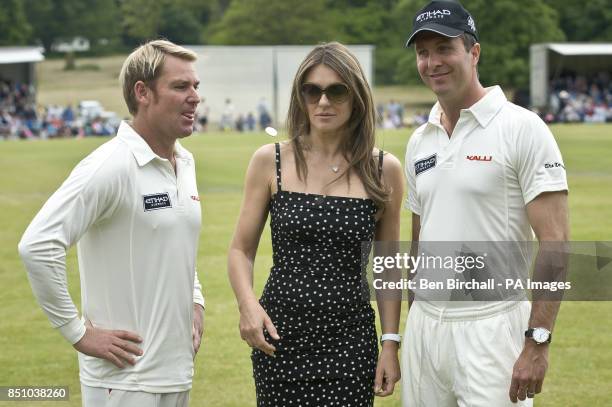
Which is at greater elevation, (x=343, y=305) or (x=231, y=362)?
(x=343, y=305)

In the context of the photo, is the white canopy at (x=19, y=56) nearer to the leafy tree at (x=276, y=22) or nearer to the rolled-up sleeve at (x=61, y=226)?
the leafy tree at (x=276, y=22)

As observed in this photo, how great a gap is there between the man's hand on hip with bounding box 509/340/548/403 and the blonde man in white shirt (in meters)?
1.57

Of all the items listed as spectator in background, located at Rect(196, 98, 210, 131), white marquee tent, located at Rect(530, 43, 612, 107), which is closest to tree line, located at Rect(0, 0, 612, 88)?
white marquee tent, located at Rect(530, 43, 612, 107)

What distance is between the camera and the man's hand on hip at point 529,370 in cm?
454

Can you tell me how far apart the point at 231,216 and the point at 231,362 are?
10.8m

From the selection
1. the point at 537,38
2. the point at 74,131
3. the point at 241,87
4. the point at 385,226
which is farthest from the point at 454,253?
the point at 537,38

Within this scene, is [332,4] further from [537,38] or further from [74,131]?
[74,131]

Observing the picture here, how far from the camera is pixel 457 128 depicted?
476cm

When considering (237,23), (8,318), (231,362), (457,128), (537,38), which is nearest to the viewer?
(457,128)

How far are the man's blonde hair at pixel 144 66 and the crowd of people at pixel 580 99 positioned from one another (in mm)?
58291

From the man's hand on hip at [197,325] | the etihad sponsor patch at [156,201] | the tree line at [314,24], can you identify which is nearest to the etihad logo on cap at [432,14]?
the etihad sponsor patch at [156,201]

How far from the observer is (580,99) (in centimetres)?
7206

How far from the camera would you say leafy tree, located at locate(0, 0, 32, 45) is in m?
106

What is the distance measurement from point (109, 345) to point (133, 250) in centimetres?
45
